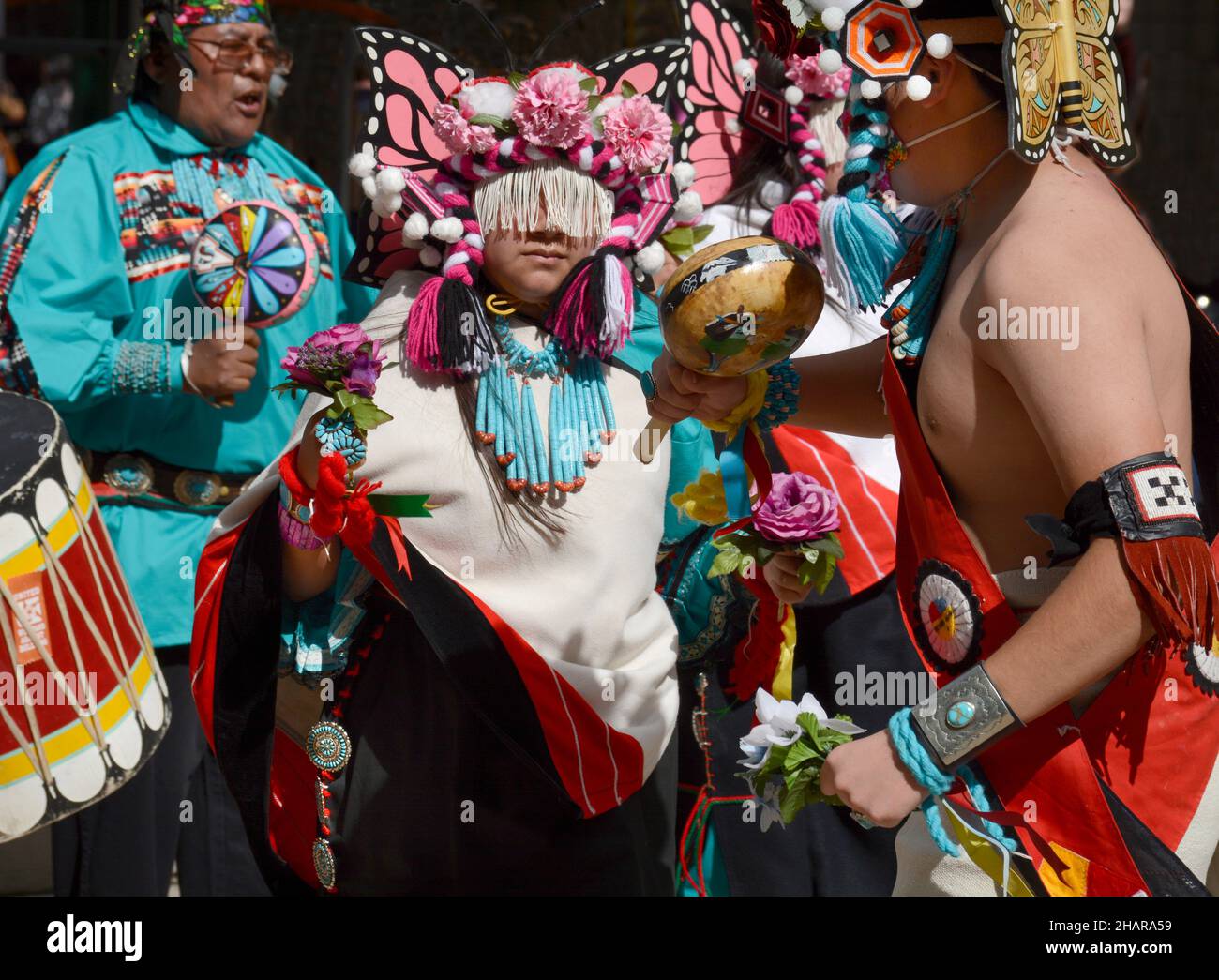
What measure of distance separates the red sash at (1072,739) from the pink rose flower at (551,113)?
0.92 metres

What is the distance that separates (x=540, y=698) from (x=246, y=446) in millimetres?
1282

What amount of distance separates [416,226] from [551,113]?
305mm

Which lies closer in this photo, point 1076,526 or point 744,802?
point 1076,526

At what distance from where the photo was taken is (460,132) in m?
2.71

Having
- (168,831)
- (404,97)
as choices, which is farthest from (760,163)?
(168,831)

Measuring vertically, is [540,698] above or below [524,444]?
below

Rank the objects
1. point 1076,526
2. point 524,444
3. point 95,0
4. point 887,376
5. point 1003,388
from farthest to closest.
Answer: point 95,0 → point 524,444 → point 887,376 → point 1003,388 → point 1076,526

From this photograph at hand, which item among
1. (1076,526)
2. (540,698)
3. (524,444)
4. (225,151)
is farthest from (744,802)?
(225,151)

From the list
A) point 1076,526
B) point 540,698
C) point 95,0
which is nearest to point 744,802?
point 540,698

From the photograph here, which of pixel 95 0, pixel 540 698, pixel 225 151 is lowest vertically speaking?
pixel 540 698

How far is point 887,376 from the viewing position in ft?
6.82

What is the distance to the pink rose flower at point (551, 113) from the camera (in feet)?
8.82

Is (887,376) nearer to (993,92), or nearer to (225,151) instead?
(993,92)

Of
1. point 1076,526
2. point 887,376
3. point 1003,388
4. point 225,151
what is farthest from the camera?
point 225,151
